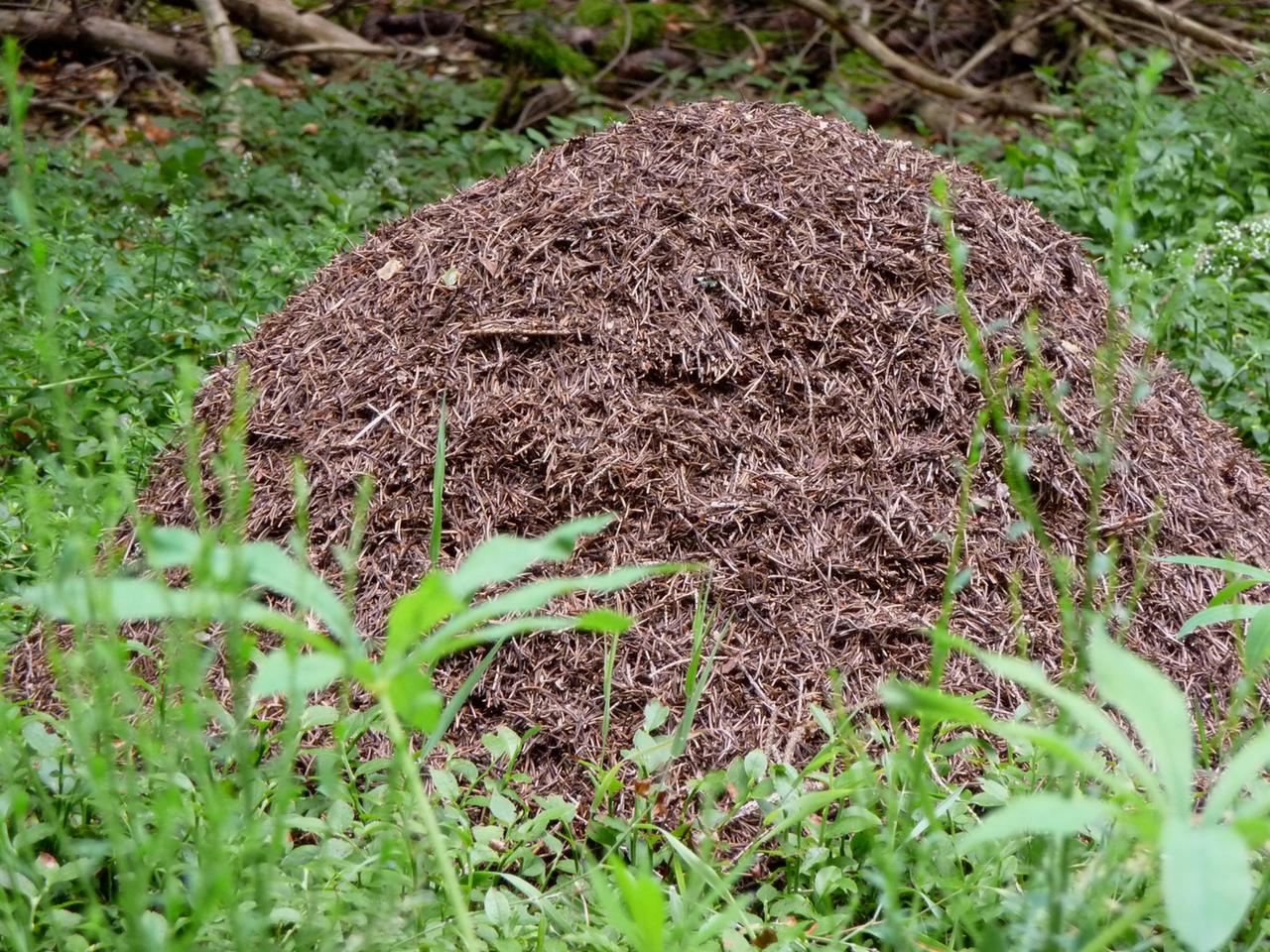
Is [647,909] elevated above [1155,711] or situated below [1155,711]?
below

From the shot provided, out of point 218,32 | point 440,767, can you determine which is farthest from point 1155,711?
point 218,32

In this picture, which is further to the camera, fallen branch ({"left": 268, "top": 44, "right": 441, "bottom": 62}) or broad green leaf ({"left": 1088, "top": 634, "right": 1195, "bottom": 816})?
fallen branch ({"left": 268, "top": 44, "right": 441, "bottom": 62})

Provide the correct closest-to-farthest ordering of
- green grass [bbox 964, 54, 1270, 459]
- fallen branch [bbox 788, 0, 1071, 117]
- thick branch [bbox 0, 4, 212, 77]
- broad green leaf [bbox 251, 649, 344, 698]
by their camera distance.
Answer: broad green leaf [bbox 251, 649, 344, 698] → green grass [bbox 964, 54, 1270, 459] → thick branch [bbox 0, 4, 212, 77] → fallen branch [bbox 788, 0, 1071, 117]

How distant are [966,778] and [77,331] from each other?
113 inches

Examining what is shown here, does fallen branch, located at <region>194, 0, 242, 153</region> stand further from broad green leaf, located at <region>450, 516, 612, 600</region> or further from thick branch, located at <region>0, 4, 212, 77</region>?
broad green leaf, located at <region>450, 516, 612, 600</region>

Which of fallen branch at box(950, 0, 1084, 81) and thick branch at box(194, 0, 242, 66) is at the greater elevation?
fallen branch at box(950, 0, 1084, 81)

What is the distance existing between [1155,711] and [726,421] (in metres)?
1.75

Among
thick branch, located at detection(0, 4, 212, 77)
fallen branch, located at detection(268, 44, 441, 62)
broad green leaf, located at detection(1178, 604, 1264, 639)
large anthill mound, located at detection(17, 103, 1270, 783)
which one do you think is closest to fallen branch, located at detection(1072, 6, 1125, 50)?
fallen branch, located at detection(268, 44, 441, 62)

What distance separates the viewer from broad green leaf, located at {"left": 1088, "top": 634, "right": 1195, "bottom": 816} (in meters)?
0.79

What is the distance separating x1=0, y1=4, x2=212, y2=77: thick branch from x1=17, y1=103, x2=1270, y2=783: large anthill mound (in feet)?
12.5

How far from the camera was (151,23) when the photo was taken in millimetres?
6672

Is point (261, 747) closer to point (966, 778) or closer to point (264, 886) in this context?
point (264, 886)

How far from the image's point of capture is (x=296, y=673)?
0.87 meters

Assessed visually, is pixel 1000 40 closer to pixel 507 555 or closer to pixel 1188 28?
pixel 1188 28
